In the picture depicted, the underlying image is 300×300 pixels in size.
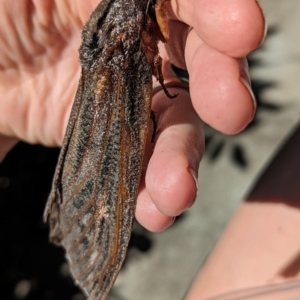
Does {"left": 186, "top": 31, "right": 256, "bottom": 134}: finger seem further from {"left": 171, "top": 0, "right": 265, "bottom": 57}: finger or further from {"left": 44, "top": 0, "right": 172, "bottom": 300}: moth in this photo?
{"left": 44, "top": 0, "right": 172, "bottom": 300}: moth

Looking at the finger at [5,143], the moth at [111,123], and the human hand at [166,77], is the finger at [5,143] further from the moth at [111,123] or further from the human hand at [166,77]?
the moth at [111,123]

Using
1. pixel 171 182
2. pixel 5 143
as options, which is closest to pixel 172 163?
pixel 171 182

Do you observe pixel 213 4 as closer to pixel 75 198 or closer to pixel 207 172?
pixel 75 198

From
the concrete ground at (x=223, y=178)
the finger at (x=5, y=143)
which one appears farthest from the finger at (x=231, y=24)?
the concrete ground at (x=223, y=178)

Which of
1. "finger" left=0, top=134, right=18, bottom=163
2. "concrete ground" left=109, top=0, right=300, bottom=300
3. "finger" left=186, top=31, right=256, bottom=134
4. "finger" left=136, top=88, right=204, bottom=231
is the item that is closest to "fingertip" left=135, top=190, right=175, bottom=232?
"finger" left=136, top=88, right=204, bottom=231

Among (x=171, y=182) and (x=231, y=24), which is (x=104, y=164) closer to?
(x=171, y=182)

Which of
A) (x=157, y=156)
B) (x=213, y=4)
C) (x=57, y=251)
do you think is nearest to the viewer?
(x=213, y=4)

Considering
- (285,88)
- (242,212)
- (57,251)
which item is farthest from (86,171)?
(285,88)
